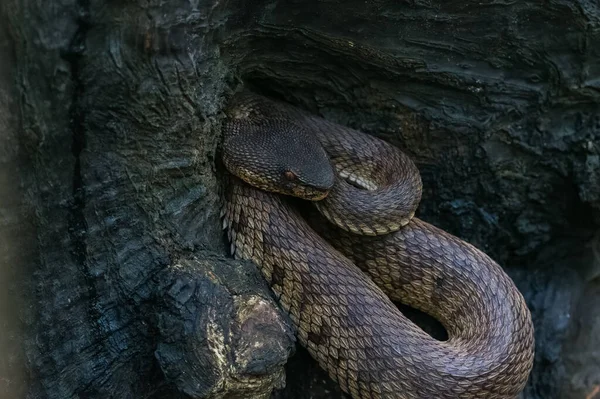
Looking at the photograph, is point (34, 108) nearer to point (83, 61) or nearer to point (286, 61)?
point (83, 61)

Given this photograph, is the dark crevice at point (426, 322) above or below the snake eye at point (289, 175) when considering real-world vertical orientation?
below

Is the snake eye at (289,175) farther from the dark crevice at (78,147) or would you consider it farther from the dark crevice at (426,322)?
the dark crevice at (78,147)

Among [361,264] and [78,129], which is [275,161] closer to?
[361,264]

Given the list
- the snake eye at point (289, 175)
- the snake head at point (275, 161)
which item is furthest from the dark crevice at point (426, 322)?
the snake eye at point (289, 175)

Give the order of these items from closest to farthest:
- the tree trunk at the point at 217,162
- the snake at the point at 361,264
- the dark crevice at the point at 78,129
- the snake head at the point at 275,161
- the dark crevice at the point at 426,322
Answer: the dark crevice at the point at 78,129 < the tree trunk at the point at 217,162 < the snake at the point at 361,264 < the snake head at the point at 275,161 < the dark crevice at the point at 426,322

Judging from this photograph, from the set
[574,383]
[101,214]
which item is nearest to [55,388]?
[101,214]

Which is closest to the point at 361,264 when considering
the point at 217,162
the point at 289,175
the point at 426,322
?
the point at 426,322

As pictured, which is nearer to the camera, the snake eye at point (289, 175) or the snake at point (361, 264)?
the snake at point (361, 264)
